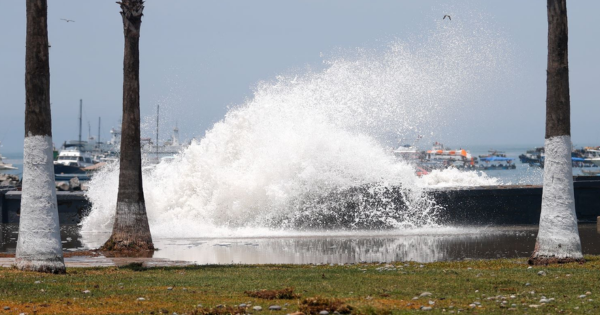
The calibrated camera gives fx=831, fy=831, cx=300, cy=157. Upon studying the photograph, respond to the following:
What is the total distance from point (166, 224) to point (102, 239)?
3.77 m

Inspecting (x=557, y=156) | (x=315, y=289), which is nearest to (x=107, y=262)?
(x=315, y=289)

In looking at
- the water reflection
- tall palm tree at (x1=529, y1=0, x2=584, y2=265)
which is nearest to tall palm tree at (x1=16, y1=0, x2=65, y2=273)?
the water reflection

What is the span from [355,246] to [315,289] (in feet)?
34.7

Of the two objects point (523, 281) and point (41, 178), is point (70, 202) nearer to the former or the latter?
point (41, 178)

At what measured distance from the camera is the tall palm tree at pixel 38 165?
1412 cm

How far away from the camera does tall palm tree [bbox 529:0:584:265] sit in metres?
14.9

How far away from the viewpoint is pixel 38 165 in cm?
1423

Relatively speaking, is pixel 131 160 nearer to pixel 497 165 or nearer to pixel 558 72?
pixel 558 72

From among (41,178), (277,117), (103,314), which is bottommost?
(103,314)

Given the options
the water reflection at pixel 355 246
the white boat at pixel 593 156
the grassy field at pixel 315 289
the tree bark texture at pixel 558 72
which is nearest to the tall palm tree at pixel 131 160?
the water reflection at pixel 355 246

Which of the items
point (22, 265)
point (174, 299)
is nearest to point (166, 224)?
point (22, 265)

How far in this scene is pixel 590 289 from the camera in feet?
36.6

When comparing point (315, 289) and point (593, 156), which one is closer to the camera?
point (315, 289)

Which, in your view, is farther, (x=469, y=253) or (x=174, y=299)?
(x=469, y=253)
